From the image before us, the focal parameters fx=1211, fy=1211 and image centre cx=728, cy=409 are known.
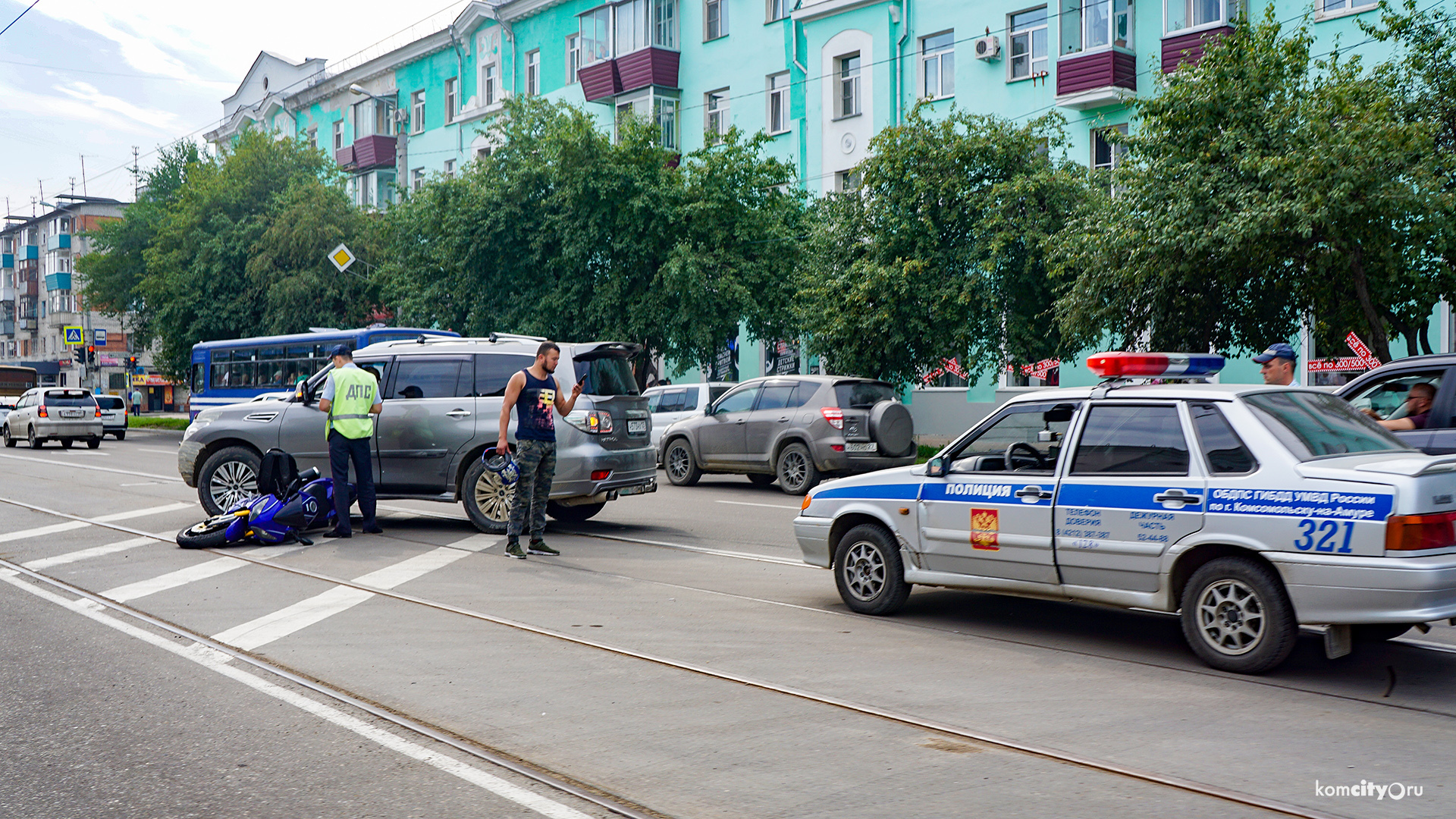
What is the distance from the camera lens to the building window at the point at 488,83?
145 ft

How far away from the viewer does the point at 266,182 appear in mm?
41031

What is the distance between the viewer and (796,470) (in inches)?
698

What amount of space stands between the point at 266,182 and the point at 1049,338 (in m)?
29.2

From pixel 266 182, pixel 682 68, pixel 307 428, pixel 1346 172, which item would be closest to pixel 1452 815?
pixel 307 428

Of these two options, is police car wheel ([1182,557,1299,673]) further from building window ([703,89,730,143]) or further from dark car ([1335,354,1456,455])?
building window ([703,89,730,143])

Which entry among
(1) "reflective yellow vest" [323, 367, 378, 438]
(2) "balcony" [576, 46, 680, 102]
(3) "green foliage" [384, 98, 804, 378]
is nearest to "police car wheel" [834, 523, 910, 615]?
(1) "reflective yellow vest" [323, 367, 378, 438]

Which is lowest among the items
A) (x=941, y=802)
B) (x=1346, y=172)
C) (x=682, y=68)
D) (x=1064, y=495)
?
(x=941, y=802)

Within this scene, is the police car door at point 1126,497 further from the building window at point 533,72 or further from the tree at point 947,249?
the building window at point 533,72

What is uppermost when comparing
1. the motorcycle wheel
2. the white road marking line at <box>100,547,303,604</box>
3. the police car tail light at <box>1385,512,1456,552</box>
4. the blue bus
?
the blue bus

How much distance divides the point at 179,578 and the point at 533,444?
118 inches

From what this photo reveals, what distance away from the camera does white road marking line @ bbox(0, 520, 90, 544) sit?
12.2m

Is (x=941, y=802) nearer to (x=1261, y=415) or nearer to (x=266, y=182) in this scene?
(x=1261, y=415)

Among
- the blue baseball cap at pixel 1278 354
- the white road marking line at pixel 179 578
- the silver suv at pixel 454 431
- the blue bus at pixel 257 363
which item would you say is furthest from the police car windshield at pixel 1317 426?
the blue bus at pixel 257 363

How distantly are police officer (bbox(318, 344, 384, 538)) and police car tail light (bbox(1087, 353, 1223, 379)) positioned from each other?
727cm
